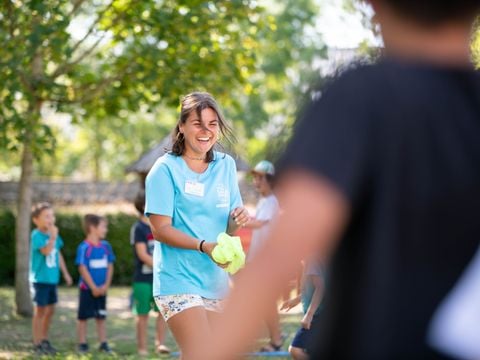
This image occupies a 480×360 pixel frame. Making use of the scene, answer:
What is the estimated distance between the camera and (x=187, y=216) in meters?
5.24

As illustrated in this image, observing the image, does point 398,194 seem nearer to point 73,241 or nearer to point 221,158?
point 221,158

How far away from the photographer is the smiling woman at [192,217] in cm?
505

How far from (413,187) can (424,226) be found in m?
0.07

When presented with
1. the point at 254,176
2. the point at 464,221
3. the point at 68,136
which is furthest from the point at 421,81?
the point at 68,136

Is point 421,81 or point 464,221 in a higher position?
point 421,81

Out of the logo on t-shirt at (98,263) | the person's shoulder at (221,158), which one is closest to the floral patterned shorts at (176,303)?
the person's shoulder at (221,158)

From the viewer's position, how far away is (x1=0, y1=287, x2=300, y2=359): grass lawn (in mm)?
10812

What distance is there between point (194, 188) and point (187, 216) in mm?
160

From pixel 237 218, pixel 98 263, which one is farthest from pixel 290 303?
pixel 98 263

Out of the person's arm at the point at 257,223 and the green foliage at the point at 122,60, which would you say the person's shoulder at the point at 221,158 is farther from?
the green foliage at the point at 122,60

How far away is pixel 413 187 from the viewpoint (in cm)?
165

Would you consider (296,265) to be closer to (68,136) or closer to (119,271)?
(119,271)

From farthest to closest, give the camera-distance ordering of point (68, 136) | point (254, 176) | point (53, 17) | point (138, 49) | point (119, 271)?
point (68, 136)
point (119, 271)
point (138, 49)
point (53, 17)
point (254, 176)

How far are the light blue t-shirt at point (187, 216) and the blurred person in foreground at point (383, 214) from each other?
11.3 ft
